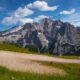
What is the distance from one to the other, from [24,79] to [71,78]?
4.05 feet

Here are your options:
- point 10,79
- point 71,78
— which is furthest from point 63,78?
point 10,79

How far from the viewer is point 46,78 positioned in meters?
6.91

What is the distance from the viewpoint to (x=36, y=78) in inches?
272

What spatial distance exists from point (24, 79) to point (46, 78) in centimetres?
65

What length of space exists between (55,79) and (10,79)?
3.85ft

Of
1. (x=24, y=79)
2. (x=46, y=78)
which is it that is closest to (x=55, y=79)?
(x=46, y=78)

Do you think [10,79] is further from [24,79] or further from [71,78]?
[71,78]

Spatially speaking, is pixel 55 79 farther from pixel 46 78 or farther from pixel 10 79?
pixel 10 79

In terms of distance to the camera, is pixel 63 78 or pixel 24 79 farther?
pixel 63 78

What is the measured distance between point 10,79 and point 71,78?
1.58 meters

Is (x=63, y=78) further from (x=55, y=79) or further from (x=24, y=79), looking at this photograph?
(x=24, y=79)

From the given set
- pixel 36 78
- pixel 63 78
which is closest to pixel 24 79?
pixel 36 78

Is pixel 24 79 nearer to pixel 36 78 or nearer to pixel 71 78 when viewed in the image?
pixel 36 78

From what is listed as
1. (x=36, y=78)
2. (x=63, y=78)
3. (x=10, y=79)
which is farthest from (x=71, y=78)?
(x=10, y=79)
